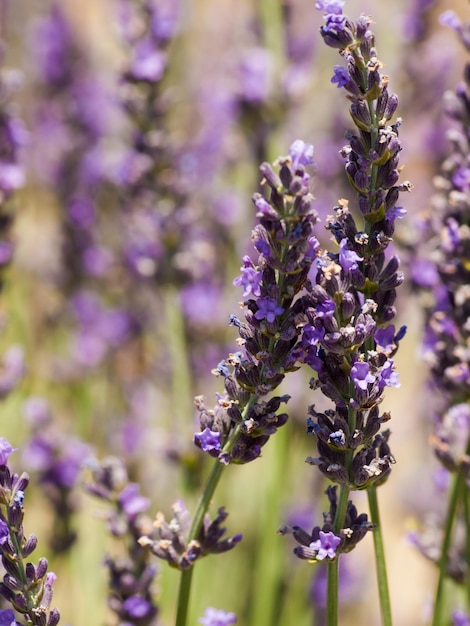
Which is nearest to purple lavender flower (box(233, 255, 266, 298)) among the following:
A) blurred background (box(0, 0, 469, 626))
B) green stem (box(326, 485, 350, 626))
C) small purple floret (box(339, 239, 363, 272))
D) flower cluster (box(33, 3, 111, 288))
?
small purple floret (box(339, 239, 363, 272))

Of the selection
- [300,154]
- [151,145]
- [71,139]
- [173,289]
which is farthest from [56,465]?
[71,139]

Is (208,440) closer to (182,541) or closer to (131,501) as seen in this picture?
(182,541)

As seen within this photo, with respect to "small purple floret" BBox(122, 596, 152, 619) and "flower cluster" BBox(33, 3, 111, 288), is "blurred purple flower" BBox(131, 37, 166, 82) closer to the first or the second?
"flower cluster" BBox(33, 3, 111, 288)

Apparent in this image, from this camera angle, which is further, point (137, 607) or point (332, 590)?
point (137, 607)

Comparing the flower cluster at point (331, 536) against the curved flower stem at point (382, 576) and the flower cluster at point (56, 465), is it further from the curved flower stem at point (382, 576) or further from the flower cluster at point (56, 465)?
the flower cluster at point (56, 465)

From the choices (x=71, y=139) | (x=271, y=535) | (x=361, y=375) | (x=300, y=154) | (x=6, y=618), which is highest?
(x=71, y=139)
